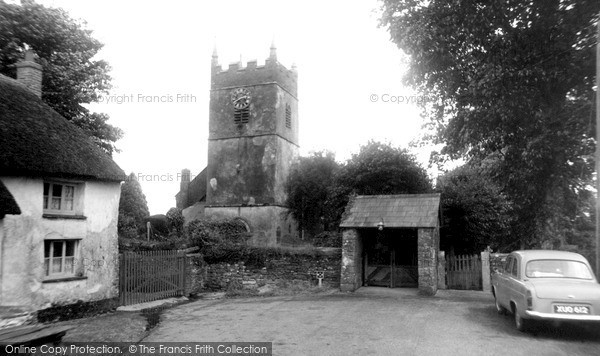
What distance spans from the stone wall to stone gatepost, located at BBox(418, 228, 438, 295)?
327 cm

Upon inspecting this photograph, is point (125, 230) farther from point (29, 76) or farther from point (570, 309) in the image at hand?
point (570, 309)

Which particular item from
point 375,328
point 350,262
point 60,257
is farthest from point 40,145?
point 375,328

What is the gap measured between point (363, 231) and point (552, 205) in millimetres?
7580

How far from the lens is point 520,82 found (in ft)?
56.5

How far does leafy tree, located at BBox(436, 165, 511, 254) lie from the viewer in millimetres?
22922

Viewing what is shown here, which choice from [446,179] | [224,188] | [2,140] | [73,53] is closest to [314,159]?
[224,188]

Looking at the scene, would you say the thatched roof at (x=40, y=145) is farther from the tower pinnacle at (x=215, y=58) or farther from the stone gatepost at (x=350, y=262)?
the tower pinnacle at (x=215, y=58)

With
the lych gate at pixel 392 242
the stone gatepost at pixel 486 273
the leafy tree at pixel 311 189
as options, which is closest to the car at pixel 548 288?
the lych gate at pixel 392 242

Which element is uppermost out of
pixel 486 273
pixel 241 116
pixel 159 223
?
pixel 241 116

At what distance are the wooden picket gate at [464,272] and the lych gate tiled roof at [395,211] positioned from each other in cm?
246

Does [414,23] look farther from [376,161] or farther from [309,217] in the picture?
[309,217]

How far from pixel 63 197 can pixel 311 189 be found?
2414 cm

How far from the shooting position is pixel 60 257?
14.5m

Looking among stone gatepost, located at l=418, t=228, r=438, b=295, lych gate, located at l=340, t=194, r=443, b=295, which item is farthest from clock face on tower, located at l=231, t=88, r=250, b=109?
stone gatepost, located at l=418, t=228, r=438, b=295
